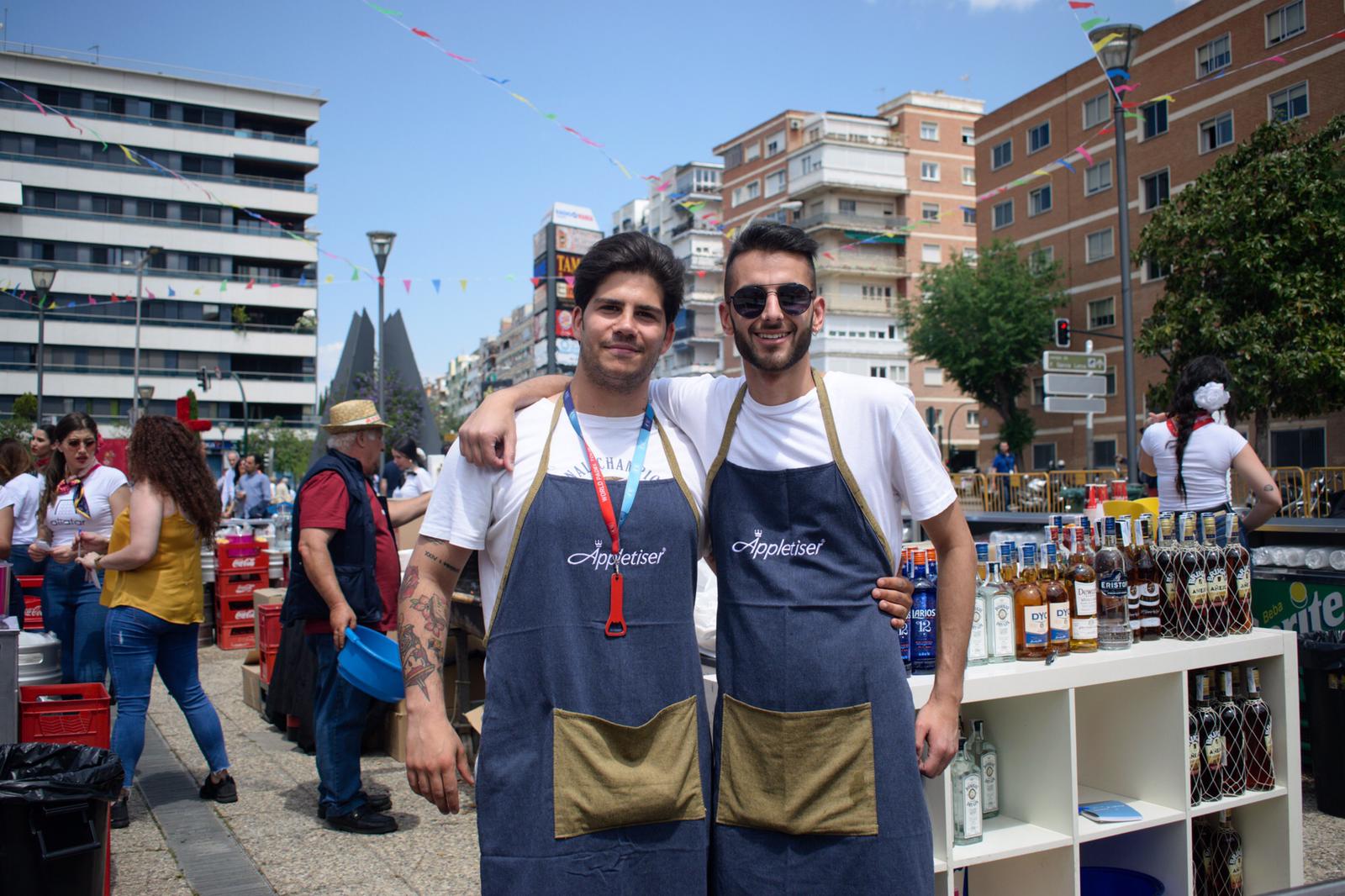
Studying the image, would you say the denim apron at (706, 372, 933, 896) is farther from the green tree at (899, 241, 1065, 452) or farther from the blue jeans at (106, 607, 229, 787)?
the green tree at (899, 241, 1065, 452)

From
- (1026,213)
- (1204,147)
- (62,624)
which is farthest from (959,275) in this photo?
(62,624)

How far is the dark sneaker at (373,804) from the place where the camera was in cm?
476

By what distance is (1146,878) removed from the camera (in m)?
3.33

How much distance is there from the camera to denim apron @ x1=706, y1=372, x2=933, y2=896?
2.03 m

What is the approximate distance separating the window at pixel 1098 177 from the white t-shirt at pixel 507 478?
41.2 meters

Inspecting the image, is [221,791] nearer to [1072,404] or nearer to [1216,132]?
[1072,404]

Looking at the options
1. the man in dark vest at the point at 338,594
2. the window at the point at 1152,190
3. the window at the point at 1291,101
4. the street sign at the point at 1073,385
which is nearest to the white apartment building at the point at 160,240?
the window at the point at 1152,190

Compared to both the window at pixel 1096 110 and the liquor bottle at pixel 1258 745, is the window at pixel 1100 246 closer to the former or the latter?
the window at pixel 1096 110

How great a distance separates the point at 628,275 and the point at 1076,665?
199 centimetres

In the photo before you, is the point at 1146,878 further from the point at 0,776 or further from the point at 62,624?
the point at 62,624

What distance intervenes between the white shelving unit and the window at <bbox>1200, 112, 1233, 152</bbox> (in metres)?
34.9

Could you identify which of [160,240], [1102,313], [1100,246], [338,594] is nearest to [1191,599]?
[338,594]

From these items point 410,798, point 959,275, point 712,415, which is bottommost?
point 410,798

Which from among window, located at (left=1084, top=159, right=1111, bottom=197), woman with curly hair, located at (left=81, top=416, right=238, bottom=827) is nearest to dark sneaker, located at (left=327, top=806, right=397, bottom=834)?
woman with curly hair, located at (left=81, top=416, right=238, bottom=827)
